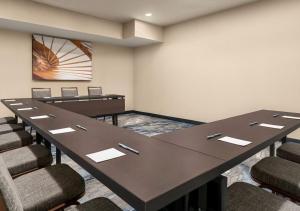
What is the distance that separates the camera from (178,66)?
5.79m

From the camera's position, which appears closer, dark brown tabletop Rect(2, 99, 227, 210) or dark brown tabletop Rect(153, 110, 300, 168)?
dark brown tabletop Rect(2, 99, 227, 210)

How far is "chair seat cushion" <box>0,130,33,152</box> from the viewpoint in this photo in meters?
2.07

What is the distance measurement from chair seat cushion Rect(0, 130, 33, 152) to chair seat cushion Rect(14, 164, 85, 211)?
0.96 metres

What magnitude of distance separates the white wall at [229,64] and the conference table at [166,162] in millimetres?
2654

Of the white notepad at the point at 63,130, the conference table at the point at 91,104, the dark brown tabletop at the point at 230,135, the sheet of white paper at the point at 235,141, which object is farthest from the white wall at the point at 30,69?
the sheet of white paper at the point at 235,141

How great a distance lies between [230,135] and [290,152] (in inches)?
28.5

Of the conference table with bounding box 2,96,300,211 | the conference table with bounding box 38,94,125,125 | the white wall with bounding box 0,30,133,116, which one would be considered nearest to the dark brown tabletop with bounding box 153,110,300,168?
the conference table with bounding box 2,96,300,211

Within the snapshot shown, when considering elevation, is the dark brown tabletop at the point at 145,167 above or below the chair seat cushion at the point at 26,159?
above

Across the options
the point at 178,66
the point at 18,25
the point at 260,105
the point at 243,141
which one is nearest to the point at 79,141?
the point at 243,141

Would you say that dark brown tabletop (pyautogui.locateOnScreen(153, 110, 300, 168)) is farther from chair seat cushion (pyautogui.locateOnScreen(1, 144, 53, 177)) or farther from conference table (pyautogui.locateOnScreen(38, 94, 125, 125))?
conference table (pyautogui.locateOnScreen(38, 94, 125, 125))

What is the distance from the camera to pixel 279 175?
55.4 inches

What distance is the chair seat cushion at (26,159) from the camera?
155cm

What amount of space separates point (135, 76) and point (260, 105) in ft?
13.8

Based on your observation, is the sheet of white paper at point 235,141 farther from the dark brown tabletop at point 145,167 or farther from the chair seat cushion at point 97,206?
the chair seat cushion at point 97,206
